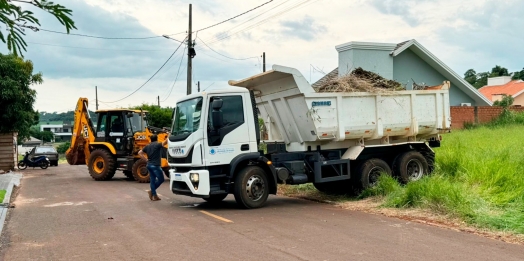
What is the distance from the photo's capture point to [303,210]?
36.7ft

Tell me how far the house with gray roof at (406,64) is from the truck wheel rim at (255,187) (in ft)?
39.1

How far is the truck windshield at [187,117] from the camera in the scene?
37.0 ft

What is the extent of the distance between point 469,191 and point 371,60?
47.9ft

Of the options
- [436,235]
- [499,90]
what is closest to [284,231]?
[436,235]

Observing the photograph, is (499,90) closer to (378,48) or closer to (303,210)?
(378,48)

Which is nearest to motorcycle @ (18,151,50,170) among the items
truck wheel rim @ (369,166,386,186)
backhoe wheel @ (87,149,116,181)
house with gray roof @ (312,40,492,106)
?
backhoe wheel @ (87,149,116,181)

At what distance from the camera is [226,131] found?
36.7 feet

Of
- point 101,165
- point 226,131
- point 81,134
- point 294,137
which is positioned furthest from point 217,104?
point 81,134

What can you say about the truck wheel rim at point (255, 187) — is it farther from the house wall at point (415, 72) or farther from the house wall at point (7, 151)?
the house wall at point (7, 151)

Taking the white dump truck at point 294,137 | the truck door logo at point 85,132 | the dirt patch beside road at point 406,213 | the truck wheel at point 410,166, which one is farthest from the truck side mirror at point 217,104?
the truck door logo at point 85,132

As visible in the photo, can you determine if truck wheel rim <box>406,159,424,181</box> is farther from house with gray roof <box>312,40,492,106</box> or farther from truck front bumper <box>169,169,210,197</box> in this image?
house with gray roof <box>312,40,492,106</box>

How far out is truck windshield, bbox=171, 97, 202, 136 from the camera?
1127 cm

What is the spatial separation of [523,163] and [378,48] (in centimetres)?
1326

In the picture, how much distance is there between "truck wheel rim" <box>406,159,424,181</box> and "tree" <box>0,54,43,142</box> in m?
19.9
